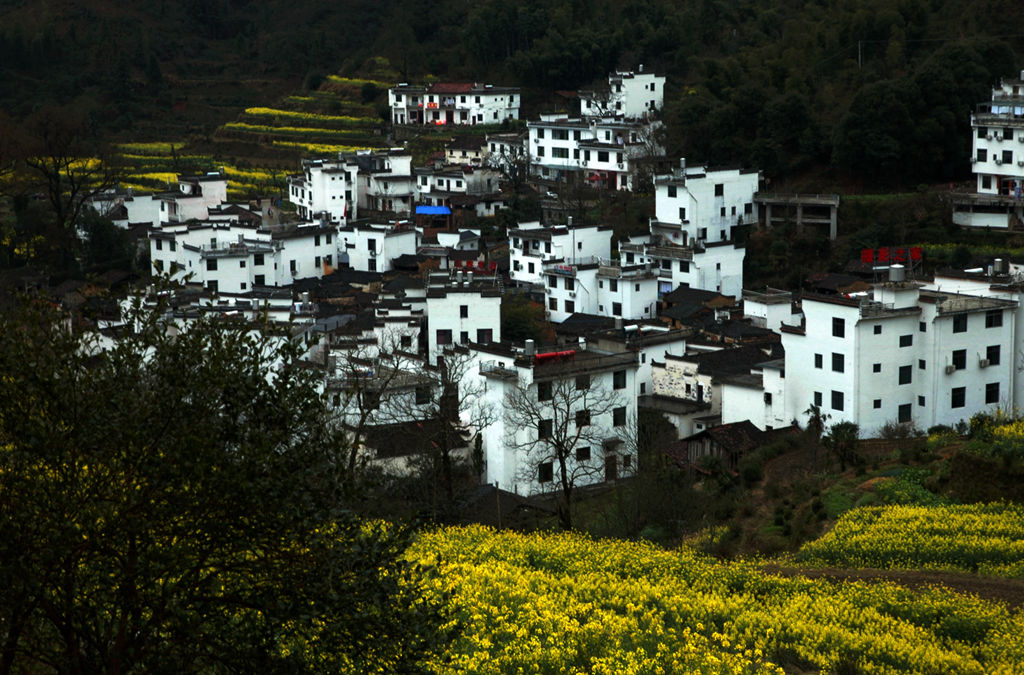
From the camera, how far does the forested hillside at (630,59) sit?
48562mm

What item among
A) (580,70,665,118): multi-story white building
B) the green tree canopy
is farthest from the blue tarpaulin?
the green tree canopy

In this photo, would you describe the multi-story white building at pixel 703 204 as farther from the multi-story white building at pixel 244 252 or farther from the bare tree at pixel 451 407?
the bare tree at pixel 451 407

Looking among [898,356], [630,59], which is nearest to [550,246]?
[898,356]

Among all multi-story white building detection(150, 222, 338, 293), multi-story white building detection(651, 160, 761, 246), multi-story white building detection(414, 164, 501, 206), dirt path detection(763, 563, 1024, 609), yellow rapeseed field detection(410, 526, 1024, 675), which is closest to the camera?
yellow rapeseed field detection(410, 526, 1024, 675)

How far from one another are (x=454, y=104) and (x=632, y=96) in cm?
1134

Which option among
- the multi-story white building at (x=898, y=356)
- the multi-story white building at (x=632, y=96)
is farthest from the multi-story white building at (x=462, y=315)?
the multi-story white building at (x=632, y=96)

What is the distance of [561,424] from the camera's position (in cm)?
2944

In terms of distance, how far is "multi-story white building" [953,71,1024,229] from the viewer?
147 ft

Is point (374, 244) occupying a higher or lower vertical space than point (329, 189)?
lower

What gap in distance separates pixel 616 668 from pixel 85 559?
18.0 ft

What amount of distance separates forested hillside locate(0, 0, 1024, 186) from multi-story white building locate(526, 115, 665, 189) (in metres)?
1.79

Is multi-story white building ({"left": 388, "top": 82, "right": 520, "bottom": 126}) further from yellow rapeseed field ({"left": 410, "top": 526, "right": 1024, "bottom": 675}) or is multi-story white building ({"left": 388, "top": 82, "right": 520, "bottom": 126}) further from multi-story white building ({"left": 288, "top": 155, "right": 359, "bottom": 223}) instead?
yellow rapeseed field ({"left": 410, "top": 526, "right": 1024, "bottom": 675})

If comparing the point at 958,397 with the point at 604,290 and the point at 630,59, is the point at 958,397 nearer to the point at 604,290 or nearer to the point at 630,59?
the point at 604,290

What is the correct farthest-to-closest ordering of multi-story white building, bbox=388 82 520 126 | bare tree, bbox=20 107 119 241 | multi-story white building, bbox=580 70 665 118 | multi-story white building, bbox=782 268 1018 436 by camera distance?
multi-story white building, bbox=388 82 520 126
multi-story white building, bbox=580 70 665 118
bare tree, bbox=20 107 119 241
multi-story white building, bbox=782 268 1018 436
